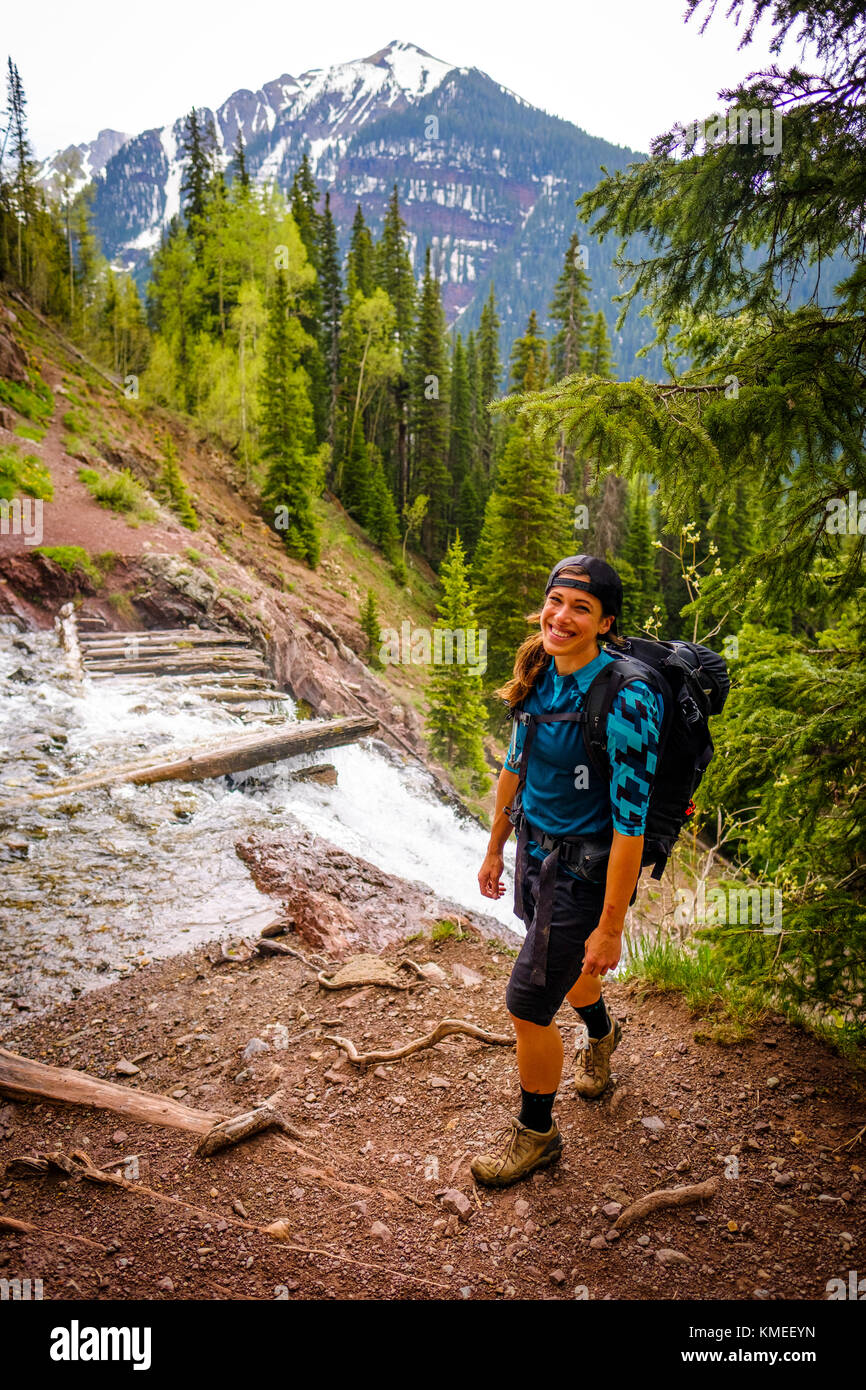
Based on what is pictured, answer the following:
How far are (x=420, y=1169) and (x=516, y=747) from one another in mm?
1941

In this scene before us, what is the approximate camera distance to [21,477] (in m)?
14.4

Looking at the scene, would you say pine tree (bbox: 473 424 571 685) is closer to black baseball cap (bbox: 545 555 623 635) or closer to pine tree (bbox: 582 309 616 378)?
pine tree (bbox: 582 309 616 378)

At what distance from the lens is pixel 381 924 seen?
6094mm

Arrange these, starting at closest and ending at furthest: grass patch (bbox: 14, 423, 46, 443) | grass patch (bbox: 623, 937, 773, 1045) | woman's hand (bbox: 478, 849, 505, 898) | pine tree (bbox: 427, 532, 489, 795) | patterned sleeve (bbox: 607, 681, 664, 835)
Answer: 1. patterned sleeve (bbox: 607, 681, 664, 835)
2. woman's hand (bbox: 478, 849, 505, 898)
3. grass patch (bbox: 623, 937, 773, 1045)
4. grass patch (bbox: 14, 423, 46, 443)
5. pine tree (bbox: 427, 532, 489, 795)

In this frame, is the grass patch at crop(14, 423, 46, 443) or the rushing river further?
the grass patch at crop(14, 423, 46, 443)

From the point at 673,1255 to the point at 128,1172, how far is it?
220 cm

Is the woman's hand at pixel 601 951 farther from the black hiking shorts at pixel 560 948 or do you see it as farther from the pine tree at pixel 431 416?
the pine tree at pixel 431 416

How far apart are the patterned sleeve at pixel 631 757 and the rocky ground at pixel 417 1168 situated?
1.61m

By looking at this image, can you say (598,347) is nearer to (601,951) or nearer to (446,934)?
(446,934)

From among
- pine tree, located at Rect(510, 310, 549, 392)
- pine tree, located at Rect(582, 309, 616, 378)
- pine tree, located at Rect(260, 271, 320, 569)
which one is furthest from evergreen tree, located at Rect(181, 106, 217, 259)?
pine tree, located at Rect(582, 309, 616, 378)

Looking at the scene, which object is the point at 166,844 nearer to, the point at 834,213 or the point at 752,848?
the point at 752,848

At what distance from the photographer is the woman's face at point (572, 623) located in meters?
2.72

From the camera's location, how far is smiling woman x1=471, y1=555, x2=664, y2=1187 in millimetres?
2537

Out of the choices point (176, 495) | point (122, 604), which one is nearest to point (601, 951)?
point (122, 604)
